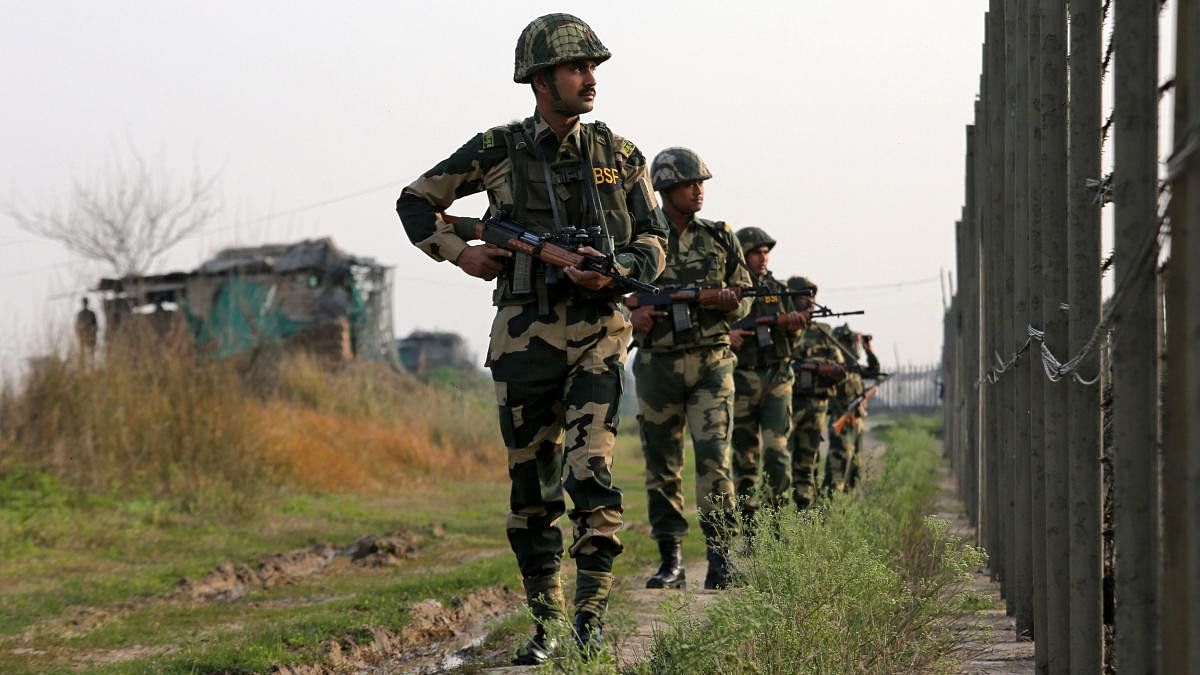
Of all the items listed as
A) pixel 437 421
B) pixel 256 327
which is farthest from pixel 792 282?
pixel 256 327

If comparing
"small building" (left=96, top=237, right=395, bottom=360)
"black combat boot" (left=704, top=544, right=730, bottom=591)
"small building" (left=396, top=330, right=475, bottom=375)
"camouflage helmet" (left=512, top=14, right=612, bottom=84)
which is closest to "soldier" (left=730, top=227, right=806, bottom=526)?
"black combat boot" (left=704, top=544, right=730, bottom=591)

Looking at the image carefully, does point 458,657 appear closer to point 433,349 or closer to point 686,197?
point 686,197

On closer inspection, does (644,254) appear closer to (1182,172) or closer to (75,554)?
(1182,172)

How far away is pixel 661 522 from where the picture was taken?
9.24 meters

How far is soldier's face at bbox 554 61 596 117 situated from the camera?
6.45 metres

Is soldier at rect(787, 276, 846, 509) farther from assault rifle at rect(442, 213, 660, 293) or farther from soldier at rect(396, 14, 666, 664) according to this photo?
assault rifle at rect(442, 213, 660, 293)

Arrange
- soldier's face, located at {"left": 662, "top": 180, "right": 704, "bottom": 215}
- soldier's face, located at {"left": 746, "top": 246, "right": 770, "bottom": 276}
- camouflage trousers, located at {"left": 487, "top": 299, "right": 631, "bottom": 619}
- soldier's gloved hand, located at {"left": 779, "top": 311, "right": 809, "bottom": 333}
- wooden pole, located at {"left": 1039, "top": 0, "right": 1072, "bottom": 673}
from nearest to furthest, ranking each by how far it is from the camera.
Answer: wooden pole, located at {"left": 1039, "top": 0, "right": 1072, "bottom": 673} < camouflage trousers, located at {"left": 487, "top": 299, "right": 631, "bottom": 619} < soldier's face, located at {"left": 662, "top": 180, "right": 704, "bottom": 215} < soldier's gloved hand, located at {"left": 779, "top": 311, "right": 809, "bottom": 333} < soldier's face, located at {"left": 746, "top": 246, "right": 770, "bottom": 276}

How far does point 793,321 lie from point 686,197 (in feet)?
7.72

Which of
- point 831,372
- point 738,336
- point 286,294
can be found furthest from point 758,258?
point 286,294

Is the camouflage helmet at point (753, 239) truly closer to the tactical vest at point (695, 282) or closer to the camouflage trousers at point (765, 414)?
the camouflage trousers at point (765, 414)

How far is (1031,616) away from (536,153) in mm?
2872

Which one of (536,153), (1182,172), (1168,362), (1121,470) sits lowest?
(1121,470)

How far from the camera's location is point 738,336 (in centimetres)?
1144

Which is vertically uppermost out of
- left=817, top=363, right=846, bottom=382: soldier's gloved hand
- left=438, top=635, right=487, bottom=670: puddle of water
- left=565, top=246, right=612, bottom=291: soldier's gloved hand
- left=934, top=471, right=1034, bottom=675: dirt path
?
left=565, top=246, right=612, bottom=291: soldier's gloved hand
